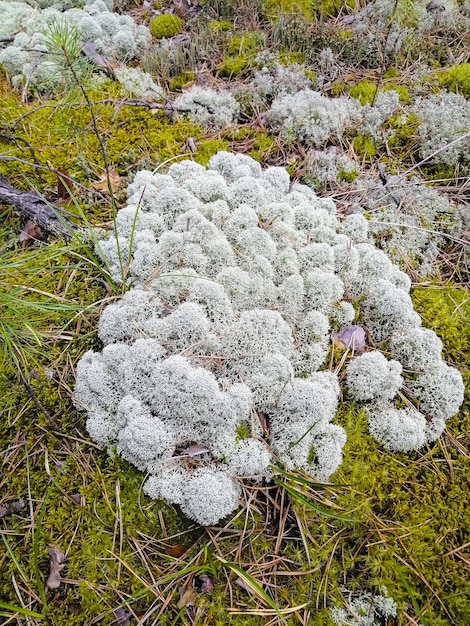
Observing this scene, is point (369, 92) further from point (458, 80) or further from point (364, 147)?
point (458, 80)

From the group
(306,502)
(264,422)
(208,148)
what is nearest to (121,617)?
(306,502)

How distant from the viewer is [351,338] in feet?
9.84

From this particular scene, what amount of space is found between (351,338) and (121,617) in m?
2.02

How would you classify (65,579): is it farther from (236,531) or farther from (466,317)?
(466,317)

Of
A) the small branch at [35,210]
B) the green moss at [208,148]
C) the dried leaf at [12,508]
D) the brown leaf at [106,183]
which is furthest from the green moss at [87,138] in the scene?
the dried leaf at [12,508]

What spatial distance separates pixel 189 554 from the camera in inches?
90.9

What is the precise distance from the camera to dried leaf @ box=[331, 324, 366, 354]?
9.76 ft

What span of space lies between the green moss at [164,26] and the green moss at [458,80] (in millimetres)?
2997

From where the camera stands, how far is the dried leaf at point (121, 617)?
6.97 feet

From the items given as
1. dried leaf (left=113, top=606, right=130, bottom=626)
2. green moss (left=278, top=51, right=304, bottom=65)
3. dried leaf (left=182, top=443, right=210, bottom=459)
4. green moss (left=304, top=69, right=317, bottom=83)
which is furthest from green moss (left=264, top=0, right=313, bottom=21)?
dried leaf (left=113, top=606, right=130, bottom=626)

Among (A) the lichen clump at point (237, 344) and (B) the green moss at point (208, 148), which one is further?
(B) the green moss at point (208, 148)

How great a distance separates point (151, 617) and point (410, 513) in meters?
1.44

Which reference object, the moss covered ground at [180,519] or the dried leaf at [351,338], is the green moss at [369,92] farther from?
the dried leaf at [351,338]

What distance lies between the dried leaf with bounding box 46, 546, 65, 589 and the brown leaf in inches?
102
